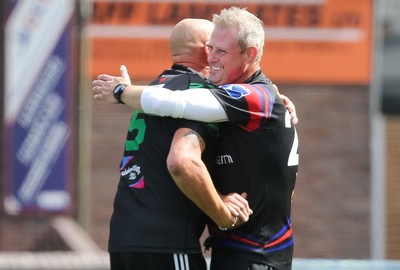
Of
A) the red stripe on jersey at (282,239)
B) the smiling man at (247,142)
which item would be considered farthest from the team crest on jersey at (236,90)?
the red stripe on jersey at (282,239)

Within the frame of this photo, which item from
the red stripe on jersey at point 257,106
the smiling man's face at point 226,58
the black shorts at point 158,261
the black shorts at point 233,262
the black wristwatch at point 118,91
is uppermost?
the smiling man's face at point 226,58

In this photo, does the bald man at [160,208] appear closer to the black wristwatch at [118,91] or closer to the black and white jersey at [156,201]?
the black and white jersey at [156,201]

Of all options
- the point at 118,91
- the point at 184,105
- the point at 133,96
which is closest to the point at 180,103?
the point at 184,105

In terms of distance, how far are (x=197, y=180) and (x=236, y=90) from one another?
0.45m

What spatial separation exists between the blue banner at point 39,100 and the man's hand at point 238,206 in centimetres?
1100

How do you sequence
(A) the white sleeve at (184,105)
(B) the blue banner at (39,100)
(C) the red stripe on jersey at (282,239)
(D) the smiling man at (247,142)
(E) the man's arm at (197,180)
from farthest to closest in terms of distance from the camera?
1. (B) the blue banner at (39,100)
2. (C) the red stripe on jersey at (282,239)
3. (D) the smiling man at (247,142)
4. (A) the white sleeve at (184,105)
5. (E) the man's arm at (197,180)

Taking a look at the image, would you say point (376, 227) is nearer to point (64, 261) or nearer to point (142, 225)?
point (64, 261)

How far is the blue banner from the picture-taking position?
51.5 feet

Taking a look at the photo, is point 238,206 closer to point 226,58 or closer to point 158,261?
point 158,261

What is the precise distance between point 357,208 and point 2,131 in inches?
199

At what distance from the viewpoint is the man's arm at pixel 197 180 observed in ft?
15.4

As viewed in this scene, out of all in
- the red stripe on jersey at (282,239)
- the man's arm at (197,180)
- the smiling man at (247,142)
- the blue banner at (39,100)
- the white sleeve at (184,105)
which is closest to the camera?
the man's arm at (197,180)

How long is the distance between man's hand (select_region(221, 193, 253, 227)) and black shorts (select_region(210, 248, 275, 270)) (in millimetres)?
172

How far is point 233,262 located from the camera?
198 inches
